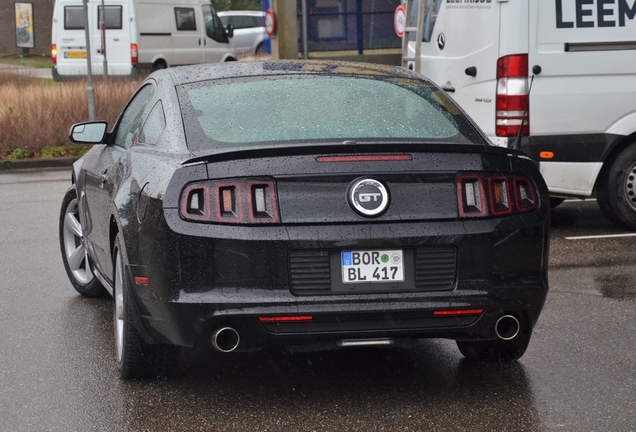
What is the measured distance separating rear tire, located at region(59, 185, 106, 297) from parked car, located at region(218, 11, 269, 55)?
3239 cm

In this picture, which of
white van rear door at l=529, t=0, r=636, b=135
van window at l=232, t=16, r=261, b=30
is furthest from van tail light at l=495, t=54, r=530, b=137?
van window at l=232, t=16, r=261, b=30

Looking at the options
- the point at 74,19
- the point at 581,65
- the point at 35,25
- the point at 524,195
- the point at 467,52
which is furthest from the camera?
the point at 35,25

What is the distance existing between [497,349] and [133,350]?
1.79m

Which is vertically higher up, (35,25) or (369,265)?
(35,25)

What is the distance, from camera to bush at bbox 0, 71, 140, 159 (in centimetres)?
1748

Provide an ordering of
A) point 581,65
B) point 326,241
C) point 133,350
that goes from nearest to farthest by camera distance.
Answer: point 326,241 → point 133,350 → point 581,65

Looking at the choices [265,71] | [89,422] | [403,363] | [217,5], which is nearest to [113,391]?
[89,422]

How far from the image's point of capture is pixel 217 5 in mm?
58406

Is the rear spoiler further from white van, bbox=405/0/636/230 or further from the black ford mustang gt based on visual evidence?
white van, bbox=405/0/636/230

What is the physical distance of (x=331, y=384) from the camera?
17.5 feet

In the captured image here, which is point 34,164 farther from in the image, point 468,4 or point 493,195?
point 493,195

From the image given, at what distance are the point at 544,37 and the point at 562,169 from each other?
1101 mm

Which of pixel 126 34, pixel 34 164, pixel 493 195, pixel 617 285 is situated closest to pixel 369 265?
pixel 493 195

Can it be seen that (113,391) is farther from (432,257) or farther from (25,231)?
(25,231)
